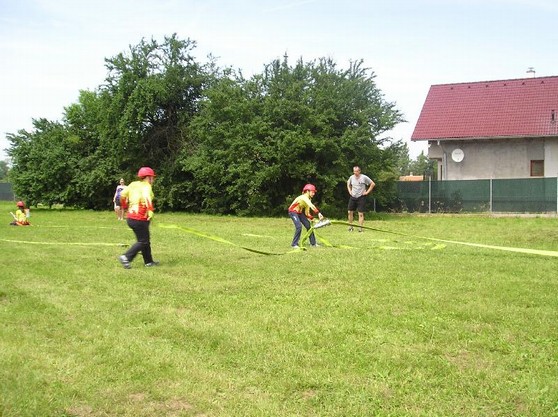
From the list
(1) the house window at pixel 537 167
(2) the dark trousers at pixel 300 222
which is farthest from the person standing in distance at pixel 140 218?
(1) the house window at pixel 537 167

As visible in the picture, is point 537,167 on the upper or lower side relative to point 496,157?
lower

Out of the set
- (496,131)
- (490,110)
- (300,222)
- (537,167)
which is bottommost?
(300,222)

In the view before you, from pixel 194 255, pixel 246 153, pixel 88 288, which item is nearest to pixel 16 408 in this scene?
pixel 88 288

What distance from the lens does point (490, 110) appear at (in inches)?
1195

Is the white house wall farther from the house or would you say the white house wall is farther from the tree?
the tree

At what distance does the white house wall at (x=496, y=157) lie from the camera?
28941mm

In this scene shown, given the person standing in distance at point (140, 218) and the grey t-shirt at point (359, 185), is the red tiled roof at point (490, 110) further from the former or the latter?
the person standing in distance at point (140, 218)

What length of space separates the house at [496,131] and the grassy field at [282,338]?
2167 centimetres

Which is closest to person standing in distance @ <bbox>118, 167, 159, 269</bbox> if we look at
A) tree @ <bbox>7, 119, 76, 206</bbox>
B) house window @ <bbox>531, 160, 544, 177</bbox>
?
house window @ <bbox>531, 160, 544, 177</bbox>

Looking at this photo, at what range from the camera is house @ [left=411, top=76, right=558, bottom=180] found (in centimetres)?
2888

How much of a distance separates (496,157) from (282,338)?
90.3ft

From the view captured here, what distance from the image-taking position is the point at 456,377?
3.97 m

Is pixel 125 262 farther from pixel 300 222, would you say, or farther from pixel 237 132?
pixel 237 132

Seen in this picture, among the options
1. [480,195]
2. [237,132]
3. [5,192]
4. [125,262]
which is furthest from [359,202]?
[5,192]
